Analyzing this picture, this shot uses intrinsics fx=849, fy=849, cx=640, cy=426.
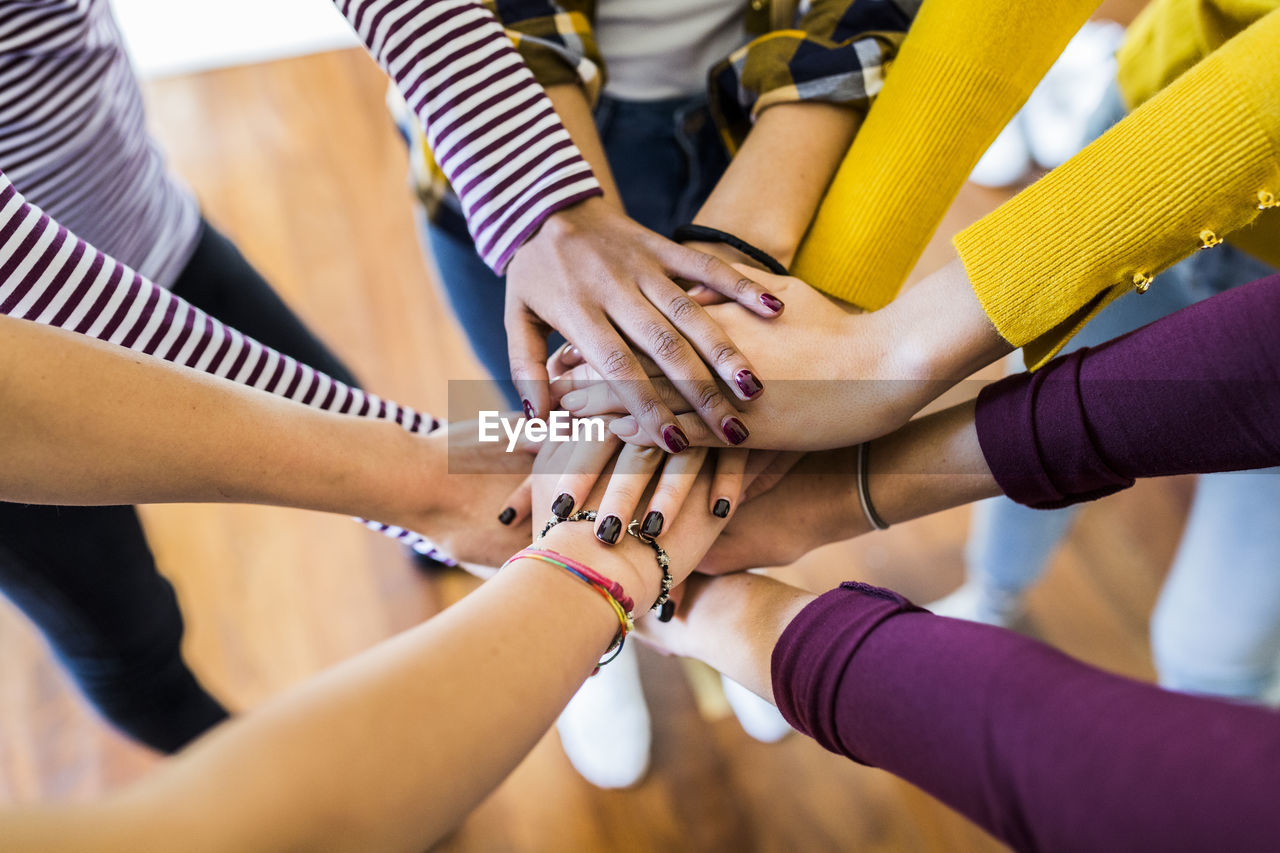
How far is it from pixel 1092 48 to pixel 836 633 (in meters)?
1.99

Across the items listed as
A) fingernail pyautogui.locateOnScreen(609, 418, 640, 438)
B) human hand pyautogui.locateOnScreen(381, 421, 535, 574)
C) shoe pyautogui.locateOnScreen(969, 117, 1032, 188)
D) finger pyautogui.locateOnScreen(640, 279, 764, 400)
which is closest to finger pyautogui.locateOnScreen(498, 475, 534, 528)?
human hand pyautogui.locateOnScreen(381, 421, 535, 574)

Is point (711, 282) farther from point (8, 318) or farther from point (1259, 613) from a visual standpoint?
point (1259, 613)

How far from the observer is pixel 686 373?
0.70 metres

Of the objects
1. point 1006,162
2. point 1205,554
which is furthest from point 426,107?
point 1006,162

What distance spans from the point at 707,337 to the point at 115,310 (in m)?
0.45

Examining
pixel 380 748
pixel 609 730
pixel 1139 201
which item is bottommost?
pixel 609 730

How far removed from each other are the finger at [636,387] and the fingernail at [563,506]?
87 mm

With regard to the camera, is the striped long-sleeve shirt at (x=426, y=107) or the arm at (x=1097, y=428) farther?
the striped long-sleeve shirt at (x=426, y=107)

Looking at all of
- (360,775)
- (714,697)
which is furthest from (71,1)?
(714,697)

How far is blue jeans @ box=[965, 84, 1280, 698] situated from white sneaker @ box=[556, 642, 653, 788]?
1.83ft

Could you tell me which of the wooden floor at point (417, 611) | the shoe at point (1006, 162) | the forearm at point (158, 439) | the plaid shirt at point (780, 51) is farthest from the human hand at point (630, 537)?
the shoe at point (1006, 162)

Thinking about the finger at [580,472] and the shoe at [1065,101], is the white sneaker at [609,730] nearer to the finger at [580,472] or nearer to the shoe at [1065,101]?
the finger at [580,472]

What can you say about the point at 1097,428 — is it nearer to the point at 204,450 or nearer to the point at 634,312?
the point at 634,312

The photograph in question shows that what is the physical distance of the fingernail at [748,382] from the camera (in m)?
0.69
